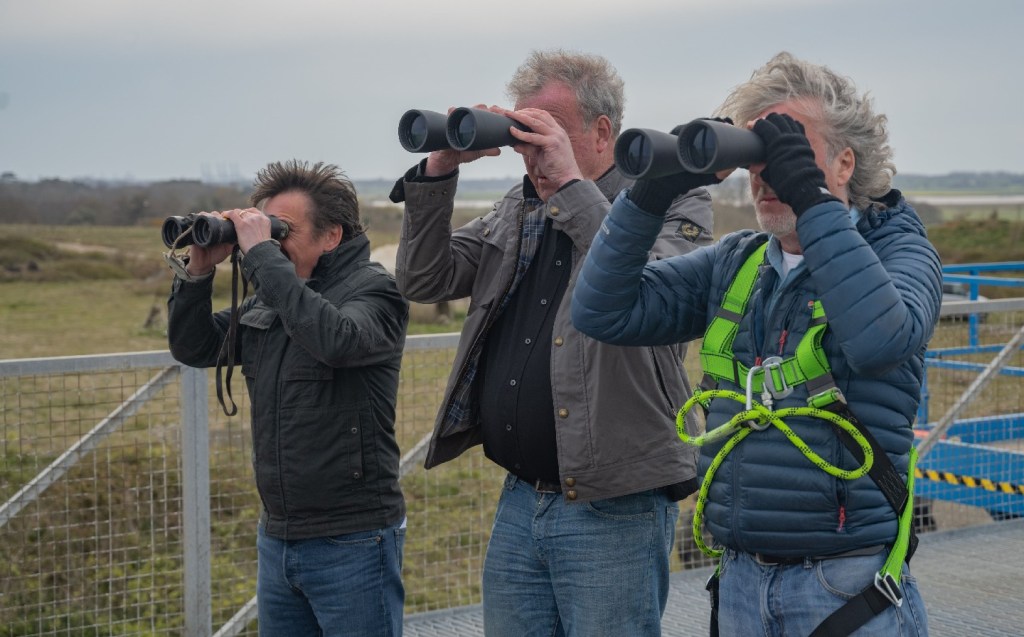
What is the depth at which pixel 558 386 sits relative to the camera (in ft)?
7.87

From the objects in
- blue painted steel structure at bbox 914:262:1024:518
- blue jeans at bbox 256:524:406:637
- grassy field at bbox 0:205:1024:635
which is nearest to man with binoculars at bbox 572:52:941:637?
blue jeans at bbox 256:524:406:637

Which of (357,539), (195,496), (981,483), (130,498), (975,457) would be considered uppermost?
(357,539)

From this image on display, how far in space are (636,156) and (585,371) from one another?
0.61 m

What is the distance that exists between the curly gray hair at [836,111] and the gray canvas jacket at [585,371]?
50 cm

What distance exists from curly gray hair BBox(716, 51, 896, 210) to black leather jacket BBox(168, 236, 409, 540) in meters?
1.19

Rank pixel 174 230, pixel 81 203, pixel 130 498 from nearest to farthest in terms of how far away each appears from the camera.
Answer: pixel 174 230 → pixel 130 498 → pixel 81 203

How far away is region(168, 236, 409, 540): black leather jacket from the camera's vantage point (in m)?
2.74

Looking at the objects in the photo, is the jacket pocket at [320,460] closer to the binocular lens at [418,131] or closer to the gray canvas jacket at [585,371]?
the gray canvas jacket at [585,371]

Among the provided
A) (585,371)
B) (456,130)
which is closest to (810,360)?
(585,371)

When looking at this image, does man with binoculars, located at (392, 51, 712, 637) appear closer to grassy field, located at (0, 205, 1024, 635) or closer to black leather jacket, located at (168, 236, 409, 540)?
black leather jacket, located at (168, 236, 409, 540)

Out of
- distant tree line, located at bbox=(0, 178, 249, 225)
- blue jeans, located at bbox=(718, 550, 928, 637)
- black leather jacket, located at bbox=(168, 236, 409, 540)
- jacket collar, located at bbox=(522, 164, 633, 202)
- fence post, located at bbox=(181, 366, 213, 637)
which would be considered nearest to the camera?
blue jeans, located at bbox=(718, 550, 928, 637)

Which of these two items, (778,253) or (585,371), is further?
(585,371)

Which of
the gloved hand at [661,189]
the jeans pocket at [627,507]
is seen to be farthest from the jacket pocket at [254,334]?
the gloved hand at [661,189]

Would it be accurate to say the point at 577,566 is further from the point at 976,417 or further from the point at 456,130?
the point at 976,417
